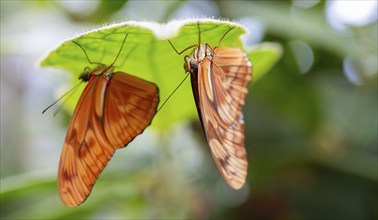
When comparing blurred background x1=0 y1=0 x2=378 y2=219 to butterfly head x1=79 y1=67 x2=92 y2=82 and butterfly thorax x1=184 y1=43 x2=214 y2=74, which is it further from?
butterfly thorax x1=184 y1=43 x2=214 y2=74

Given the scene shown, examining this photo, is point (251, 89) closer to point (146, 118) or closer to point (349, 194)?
point (349, 194)

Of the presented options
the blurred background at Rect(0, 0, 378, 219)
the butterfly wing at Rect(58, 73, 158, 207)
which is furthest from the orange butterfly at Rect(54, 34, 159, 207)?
the blurred background at Rect(0, 0, 378, 219)

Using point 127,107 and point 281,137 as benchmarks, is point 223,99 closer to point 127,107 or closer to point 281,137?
point 127,107

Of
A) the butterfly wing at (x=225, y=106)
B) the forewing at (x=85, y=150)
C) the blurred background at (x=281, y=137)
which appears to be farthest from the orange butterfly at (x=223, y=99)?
the blurred background at (x=281, y=137)

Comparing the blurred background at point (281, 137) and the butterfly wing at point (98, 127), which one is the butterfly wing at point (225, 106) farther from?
the blurred background at point (281, 137)

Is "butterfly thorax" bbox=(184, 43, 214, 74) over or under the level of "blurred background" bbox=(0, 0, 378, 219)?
over

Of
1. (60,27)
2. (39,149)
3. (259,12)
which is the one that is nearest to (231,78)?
(259,12)

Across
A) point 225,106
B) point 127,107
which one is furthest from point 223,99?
point 127,107
